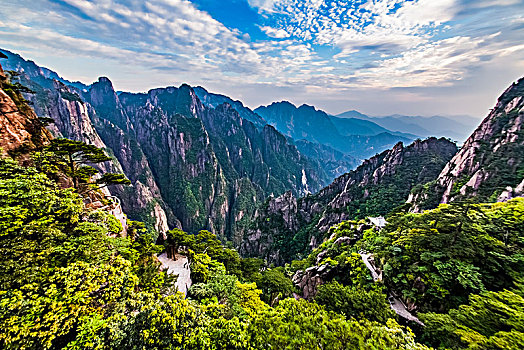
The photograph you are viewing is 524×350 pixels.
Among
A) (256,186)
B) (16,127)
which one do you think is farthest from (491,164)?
(256,186)

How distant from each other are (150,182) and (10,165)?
149m

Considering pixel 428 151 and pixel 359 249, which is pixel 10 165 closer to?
pixel 359 249

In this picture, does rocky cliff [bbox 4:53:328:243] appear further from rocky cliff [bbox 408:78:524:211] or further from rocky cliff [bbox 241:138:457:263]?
rocky cliff [bbox 408:78:524:211]

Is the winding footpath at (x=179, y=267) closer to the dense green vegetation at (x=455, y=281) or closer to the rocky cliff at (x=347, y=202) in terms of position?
the dense green vegetation at (x=455, y=281)

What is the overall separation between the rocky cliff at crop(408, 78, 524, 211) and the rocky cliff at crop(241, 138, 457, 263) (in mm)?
14370

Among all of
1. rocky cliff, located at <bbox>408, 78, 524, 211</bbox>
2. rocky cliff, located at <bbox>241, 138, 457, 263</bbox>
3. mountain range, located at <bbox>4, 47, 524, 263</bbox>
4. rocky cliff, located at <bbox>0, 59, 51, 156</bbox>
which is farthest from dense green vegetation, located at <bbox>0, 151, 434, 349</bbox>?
rocky cliff, located at <bbox>241, 138, 457, 263</bbox>

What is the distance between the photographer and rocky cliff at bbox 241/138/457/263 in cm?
6272

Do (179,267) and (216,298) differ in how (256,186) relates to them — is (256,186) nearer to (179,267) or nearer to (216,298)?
(179,267)

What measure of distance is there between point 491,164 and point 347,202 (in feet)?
124

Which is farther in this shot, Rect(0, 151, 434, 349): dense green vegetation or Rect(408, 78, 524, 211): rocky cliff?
Rect(408, 78, 524, 211): rocky cliff

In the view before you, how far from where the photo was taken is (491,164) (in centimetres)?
3703

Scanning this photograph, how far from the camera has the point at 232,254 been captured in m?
31.6

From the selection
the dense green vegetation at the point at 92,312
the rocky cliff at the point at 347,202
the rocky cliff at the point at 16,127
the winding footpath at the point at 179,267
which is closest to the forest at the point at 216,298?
the dense green vegetation at the point at 92,312

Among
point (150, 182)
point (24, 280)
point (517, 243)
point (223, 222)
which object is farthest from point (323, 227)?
point (150, 182)
